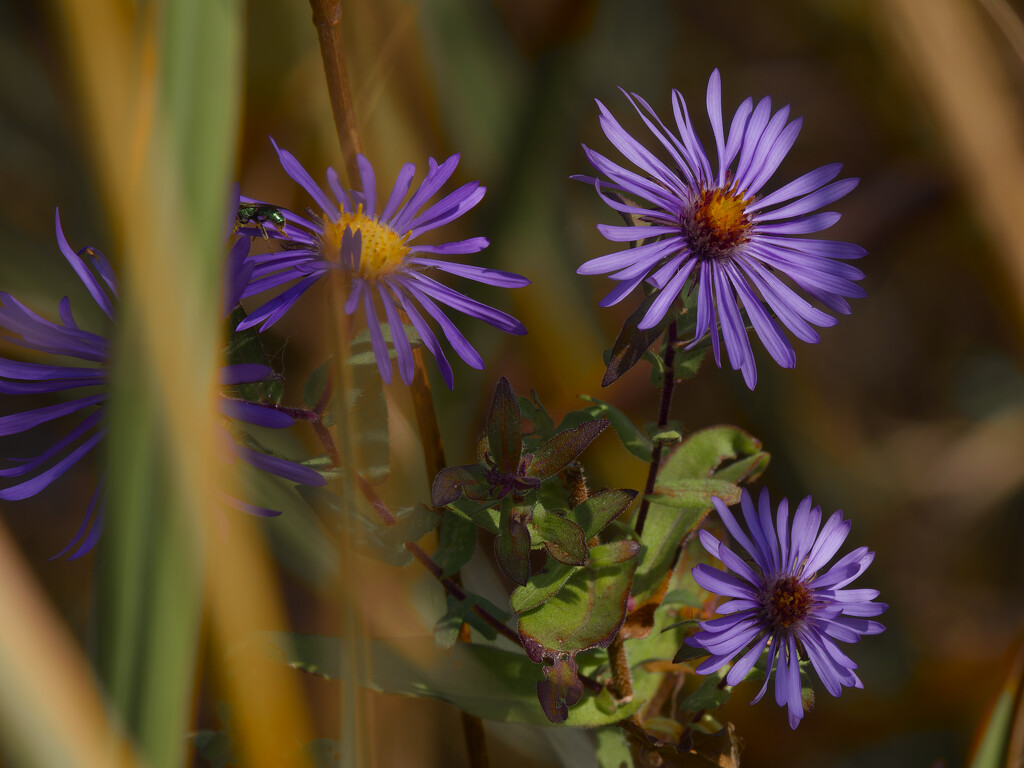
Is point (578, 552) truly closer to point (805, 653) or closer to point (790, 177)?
point (805, 653)

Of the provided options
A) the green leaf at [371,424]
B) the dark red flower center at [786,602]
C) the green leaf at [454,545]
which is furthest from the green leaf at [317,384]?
the dark red flower center at [786,602]

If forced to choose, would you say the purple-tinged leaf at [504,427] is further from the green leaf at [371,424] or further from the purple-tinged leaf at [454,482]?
the green leaf at [371,424]

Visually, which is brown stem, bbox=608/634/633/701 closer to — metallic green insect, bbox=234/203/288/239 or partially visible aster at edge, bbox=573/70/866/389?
partially visible aster at edge, bbox=573/70/866/389

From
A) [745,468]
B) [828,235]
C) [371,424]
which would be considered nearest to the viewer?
[371,424]

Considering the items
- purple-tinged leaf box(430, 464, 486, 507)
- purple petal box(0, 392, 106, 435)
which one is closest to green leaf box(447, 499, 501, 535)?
purple-tinged leaf box(430, 464, 486, 507)

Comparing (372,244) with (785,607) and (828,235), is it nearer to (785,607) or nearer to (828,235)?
(785,607)

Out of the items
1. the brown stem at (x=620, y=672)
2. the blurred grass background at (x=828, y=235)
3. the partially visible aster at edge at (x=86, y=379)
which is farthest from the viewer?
the blurred grass background at (x=828, y=235)

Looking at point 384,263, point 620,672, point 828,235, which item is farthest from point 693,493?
point 828,235
